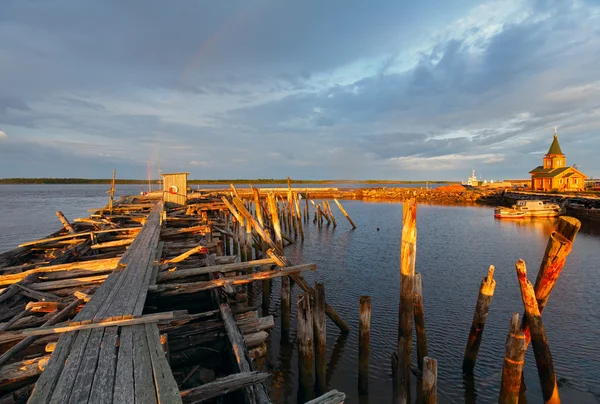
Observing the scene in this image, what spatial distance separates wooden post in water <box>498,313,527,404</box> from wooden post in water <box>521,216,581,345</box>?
3.63ft

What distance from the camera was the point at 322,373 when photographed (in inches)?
301

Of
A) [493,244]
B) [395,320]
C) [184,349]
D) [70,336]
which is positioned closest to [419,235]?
[493,244]

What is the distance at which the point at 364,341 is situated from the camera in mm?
7688

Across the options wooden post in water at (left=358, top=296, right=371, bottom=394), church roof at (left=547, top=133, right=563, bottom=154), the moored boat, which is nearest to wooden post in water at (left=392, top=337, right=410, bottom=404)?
wooden post in water at (left=358, top=296, right=371, bottom=394)

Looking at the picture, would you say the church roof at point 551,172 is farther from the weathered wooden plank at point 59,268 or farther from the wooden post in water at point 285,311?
the weathered wooden plank at point 59,268

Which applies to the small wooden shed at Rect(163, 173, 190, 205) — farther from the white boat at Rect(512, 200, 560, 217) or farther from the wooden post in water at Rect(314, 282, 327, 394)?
the white boat at Rect(512, 200, 560, 217)

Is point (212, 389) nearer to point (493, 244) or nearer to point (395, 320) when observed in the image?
point (395, 320)

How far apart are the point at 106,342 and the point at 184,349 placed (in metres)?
2.00

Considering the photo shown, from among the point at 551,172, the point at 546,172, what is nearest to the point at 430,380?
the point at 551,172

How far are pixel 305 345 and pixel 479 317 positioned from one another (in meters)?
Answer: 4.30

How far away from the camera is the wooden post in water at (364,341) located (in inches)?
295

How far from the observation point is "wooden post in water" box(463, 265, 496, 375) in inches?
293

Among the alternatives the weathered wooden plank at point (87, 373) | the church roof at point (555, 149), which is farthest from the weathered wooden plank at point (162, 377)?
the church roof at point (555, 149)

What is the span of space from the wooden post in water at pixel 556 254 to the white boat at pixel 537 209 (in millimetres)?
40249
